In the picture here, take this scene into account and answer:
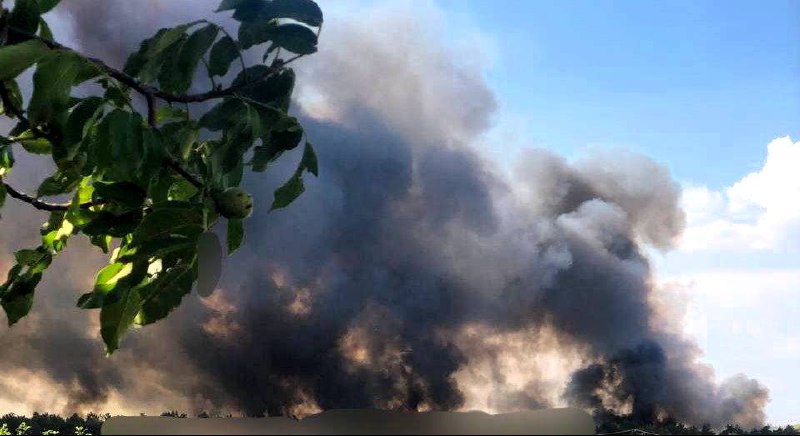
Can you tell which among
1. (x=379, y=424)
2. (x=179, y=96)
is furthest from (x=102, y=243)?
(x=379, y=424)

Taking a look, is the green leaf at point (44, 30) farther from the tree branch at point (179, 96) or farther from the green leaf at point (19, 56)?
the green leaf at point (19, 56)

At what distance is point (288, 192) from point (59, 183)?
3.72ft

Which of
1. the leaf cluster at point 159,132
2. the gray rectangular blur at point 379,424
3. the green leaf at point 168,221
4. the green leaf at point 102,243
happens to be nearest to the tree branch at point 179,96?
the leaf cluster at point 159,132

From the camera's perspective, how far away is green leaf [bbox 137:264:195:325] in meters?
2.62

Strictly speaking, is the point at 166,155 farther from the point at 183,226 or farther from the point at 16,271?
the point at 16,271

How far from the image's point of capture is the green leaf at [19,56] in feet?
6.89

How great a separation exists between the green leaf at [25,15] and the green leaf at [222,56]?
1.95 feet

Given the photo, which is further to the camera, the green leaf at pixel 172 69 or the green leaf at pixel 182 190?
the green leaf at pixel 182 190

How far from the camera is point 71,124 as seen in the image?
8.38ft

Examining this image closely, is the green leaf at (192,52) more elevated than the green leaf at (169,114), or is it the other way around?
the green leaf at (169,114)

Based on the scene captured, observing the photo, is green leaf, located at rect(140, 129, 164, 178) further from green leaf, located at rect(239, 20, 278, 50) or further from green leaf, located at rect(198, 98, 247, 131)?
green leaf, located at rect(239, 20, 278, 50)

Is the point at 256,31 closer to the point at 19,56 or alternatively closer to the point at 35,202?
the point at 19,56

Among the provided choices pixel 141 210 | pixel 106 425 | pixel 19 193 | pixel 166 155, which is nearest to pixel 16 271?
pixel 19 193

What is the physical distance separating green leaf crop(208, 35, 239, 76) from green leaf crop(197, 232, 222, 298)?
87 cm
